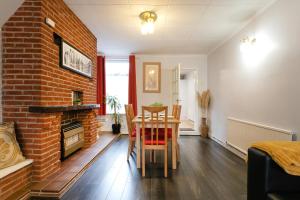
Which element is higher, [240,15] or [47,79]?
[240,15]

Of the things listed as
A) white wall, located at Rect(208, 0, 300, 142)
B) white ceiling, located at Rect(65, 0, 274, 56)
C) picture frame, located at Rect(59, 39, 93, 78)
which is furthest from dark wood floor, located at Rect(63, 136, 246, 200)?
white ceiling, located at Rect(65, 0, 274, 56)

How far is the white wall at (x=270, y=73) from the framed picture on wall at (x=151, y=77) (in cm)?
212

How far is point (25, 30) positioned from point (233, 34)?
12.2ft

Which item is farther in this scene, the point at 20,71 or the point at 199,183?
the point at 199,183

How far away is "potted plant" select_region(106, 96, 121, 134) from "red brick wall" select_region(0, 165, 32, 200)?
337cm

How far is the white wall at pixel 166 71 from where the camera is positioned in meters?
5.80

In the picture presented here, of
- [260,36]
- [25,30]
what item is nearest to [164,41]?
[260,36]

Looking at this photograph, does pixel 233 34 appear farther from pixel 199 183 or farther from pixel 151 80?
pixel 199 183

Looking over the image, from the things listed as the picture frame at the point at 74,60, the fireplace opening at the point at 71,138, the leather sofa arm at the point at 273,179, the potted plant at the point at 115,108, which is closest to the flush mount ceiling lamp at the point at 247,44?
the leather sofa arm at the point at 273,179

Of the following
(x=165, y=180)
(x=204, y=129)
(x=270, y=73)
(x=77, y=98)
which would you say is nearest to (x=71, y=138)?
Result: (x=77, y=98)

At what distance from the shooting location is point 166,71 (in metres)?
5.81

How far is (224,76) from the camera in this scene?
444 cm

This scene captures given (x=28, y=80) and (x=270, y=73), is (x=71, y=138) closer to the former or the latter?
(x=28, y=80)

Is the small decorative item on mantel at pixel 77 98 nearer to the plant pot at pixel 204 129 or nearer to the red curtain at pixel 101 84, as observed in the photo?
the red curtain at pixel 101 84
